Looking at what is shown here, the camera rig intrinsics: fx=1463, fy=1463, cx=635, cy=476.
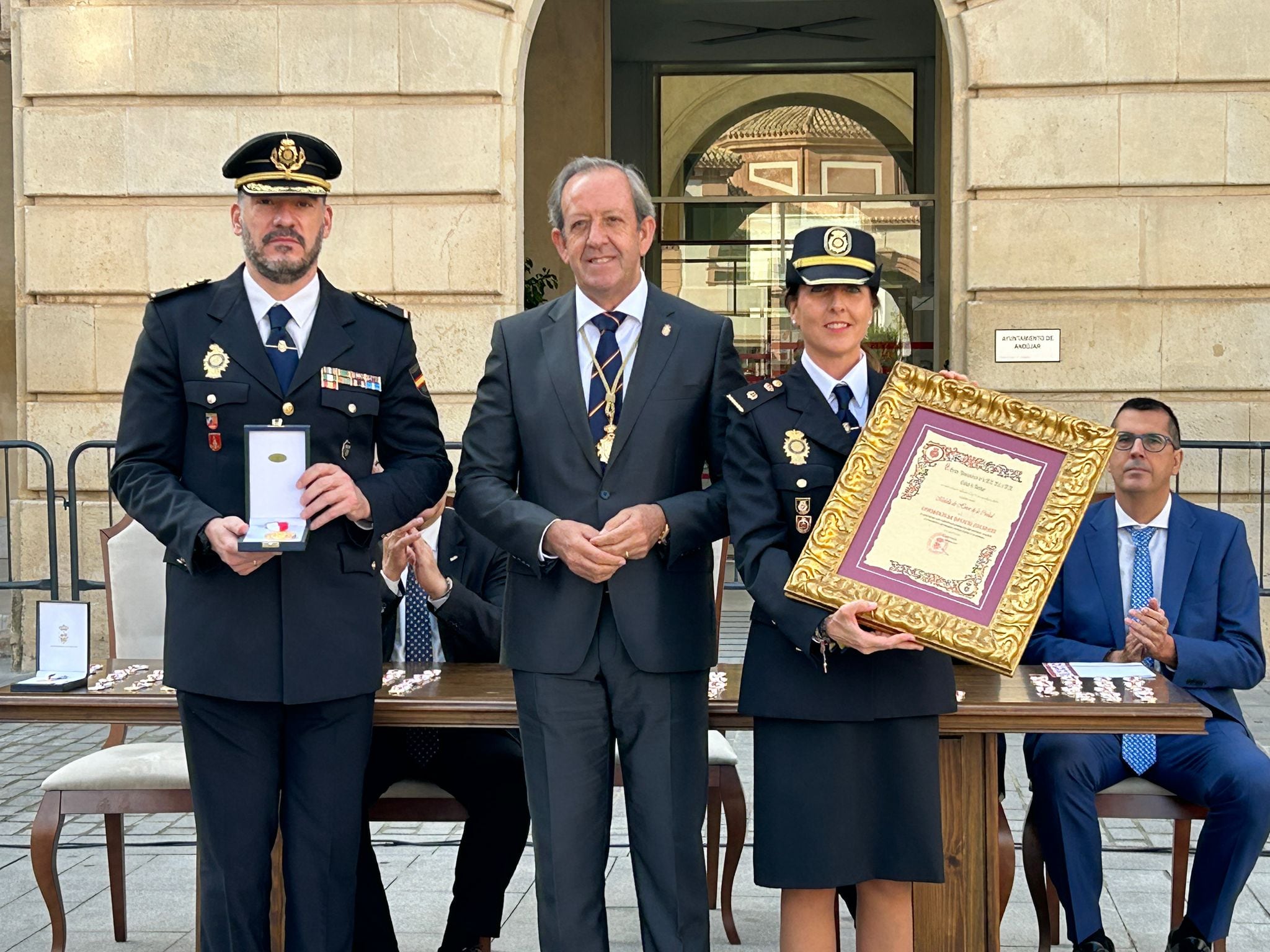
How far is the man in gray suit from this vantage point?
3.46m

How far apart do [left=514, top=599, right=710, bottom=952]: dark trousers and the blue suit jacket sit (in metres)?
1.53

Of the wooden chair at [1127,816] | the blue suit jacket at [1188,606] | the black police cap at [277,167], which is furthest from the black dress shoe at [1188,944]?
the black police cap at [277,167]

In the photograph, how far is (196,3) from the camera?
30.3 ft

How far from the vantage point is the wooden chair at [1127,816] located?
14.2 feet

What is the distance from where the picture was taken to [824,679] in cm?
346

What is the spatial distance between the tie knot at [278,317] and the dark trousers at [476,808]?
1.36m

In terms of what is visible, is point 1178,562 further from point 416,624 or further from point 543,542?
point 416,624

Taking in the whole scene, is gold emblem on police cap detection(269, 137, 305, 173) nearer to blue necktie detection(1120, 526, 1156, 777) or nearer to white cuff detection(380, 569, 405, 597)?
white cuff detection(380, 569, 405, 597)

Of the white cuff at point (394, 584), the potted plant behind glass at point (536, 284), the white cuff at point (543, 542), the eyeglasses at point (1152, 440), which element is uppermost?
the potted plant behind glass at point (536, 284)

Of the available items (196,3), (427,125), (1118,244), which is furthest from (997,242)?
(196,3)

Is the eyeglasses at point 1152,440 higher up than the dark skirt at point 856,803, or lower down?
higher up

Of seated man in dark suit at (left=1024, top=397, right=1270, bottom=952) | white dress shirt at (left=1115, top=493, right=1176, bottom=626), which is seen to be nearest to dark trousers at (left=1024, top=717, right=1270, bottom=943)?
seated man in dark suit at (left=1024, top=397, right=1270, bottom=952)

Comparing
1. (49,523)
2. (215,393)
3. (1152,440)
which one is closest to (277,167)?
(215,393)

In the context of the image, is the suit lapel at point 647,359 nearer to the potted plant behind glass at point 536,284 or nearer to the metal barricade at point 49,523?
the metal barricade at point 49,523
